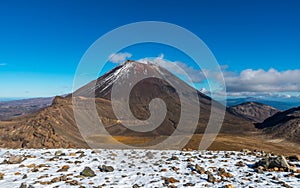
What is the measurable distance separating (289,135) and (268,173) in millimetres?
167085

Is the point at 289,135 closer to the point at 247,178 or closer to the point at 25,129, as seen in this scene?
the point at 25,129

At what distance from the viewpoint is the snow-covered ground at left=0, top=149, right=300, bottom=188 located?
14.9 m

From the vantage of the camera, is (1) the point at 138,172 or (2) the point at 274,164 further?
(2) the point at 274,164

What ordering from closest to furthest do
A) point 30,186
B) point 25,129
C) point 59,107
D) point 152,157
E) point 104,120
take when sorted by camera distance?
point 30,186, point 152,157, point 25,129, point 59,107, point 104,120

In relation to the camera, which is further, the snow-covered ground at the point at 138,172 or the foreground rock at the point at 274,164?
the foreground rock at the point at 274,164

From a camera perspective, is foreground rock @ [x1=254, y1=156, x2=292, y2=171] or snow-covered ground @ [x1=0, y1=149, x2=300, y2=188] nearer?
snow-covered ground @ [x1=0, y1=149, x2=300, y2=188]

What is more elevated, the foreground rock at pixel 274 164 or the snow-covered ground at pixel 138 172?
the foreground rock at pixel 274 164

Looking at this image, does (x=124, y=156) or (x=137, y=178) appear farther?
(x=124, y=156)

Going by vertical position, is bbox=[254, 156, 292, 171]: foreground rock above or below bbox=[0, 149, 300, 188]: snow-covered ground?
above

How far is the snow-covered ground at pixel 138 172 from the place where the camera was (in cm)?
1486

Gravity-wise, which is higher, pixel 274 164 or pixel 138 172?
pixel 274 164

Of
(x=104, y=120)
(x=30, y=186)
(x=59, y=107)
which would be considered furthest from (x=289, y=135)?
(x=30, y=186)

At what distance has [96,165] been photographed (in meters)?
19.1

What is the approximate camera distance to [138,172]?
16.8 metres
